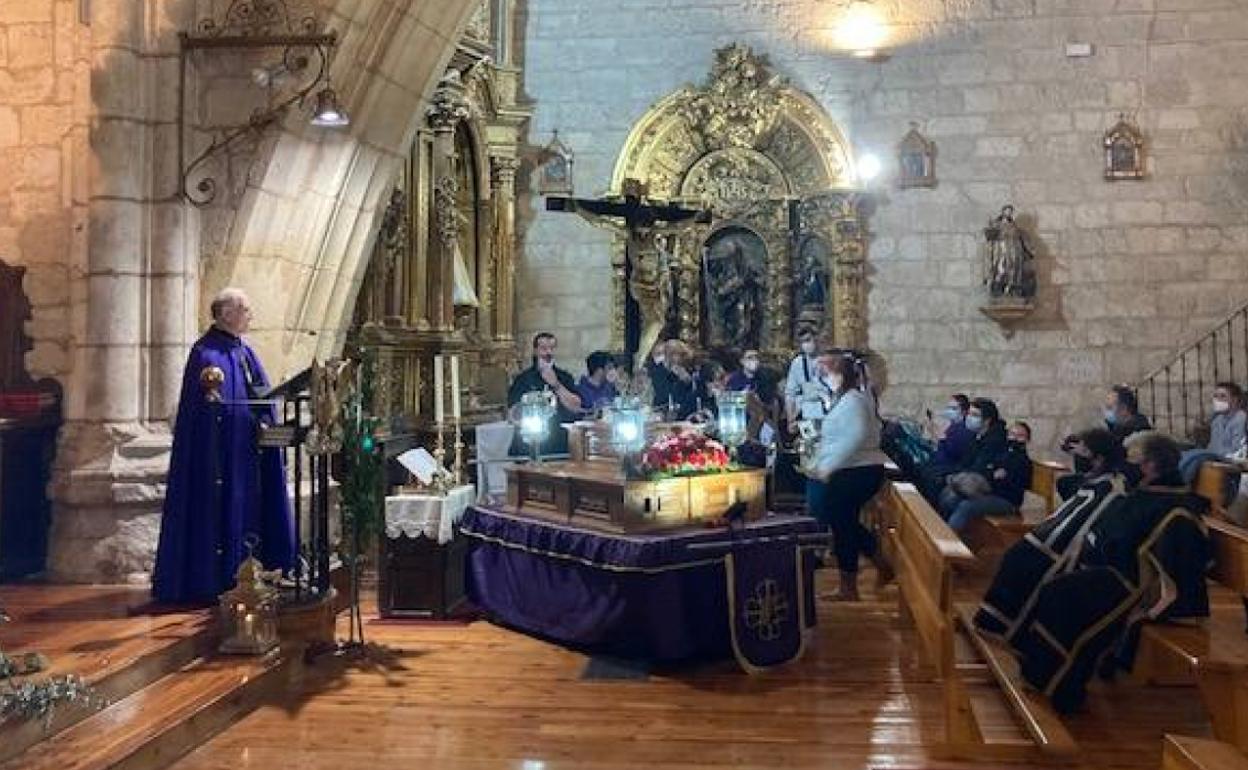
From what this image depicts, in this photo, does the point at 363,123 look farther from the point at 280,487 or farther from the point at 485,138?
the point at 485,138

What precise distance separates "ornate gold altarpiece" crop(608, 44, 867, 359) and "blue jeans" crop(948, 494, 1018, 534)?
165 inches

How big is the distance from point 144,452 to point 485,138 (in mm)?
5890

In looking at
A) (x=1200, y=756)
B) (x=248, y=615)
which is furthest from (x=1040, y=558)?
(x=248, y=615)

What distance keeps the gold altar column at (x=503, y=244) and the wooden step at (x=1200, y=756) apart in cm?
878

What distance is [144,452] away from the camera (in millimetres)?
5688

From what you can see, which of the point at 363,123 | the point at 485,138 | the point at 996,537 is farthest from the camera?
the point at 485,138

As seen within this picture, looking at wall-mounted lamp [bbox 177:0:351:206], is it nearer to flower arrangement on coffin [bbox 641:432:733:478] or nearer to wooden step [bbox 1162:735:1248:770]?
flower arrangement on coffin [bbox 641:432:733:478]

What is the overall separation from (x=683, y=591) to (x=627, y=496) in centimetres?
50

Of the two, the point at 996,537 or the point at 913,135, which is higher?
the point at 913,135

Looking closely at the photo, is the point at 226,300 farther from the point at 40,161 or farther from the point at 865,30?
the point at 865,30

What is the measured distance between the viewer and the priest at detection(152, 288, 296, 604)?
5.12 meters

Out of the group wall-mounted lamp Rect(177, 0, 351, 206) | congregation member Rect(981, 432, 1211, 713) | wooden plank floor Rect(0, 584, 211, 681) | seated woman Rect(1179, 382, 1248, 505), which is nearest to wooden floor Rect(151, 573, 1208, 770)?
congregation member Rect(981, 432, 1211, 713)

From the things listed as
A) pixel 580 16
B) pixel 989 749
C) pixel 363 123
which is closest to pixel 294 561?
pixel 363 123

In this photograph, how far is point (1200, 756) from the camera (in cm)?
239
